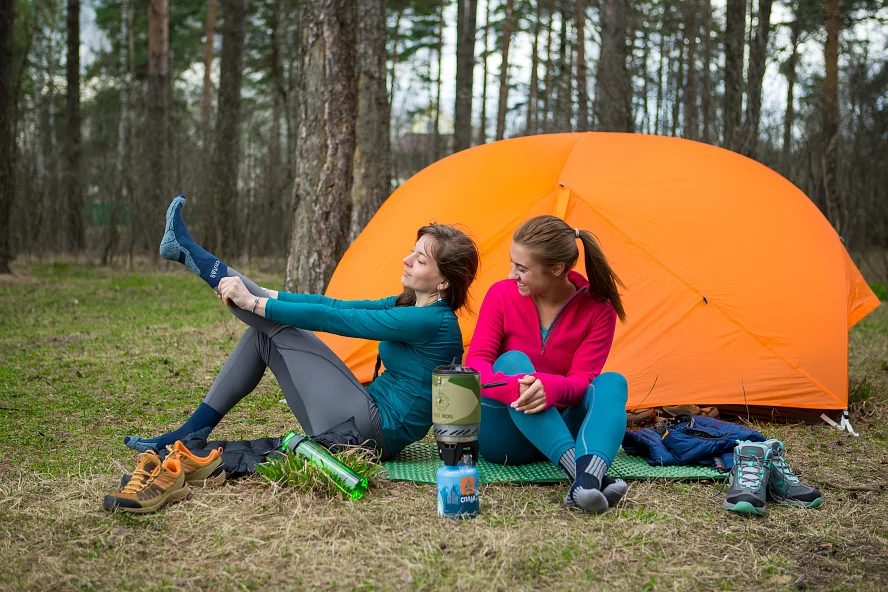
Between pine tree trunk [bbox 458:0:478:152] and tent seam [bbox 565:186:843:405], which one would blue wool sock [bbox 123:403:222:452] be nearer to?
tent seam [bbox 565:186:843:405]

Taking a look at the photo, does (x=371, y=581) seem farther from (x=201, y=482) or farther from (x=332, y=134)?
(x=332, y=134)

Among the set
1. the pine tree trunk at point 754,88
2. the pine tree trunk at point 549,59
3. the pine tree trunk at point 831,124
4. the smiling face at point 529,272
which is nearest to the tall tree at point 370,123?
the pine tree trunk at point 754,88

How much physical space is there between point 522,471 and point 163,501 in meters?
1.31

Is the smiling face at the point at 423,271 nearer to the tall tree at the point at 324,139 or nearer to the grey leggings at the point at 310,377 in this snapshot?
the grey leggings at the point at 310,377

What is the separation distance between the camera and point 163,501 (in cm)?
255

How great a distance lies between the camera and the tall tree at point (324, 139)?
230 inches

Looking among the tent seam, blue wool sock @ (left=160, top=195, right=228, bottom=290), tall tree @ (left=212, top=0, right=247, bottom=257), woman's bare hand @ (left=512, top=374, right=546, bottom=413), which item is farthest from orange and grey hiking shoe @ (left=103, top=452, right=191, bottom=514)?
tall tree @ (left=212, top=0, right=247, bottom=257)

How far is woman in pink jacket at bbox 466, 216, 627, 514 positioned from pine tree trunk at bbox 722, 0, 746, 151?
6306 mm

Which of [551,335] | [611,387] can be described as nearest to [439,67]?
[551,335]

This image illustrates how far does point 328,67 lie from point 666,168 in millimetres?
2738

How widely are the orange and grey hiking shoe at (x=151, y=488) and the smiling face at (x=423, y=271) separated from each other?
3.34ft

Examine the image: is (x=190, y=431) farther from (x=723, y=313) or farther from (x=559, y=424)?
(x=723, y=313)

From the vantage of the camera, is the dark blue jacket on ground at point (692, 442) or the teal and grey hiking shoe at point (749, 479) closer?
the teal and grey hiking shoe at point (749, 479)

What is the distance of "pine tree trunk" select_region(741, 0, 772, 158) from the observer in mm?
8203
